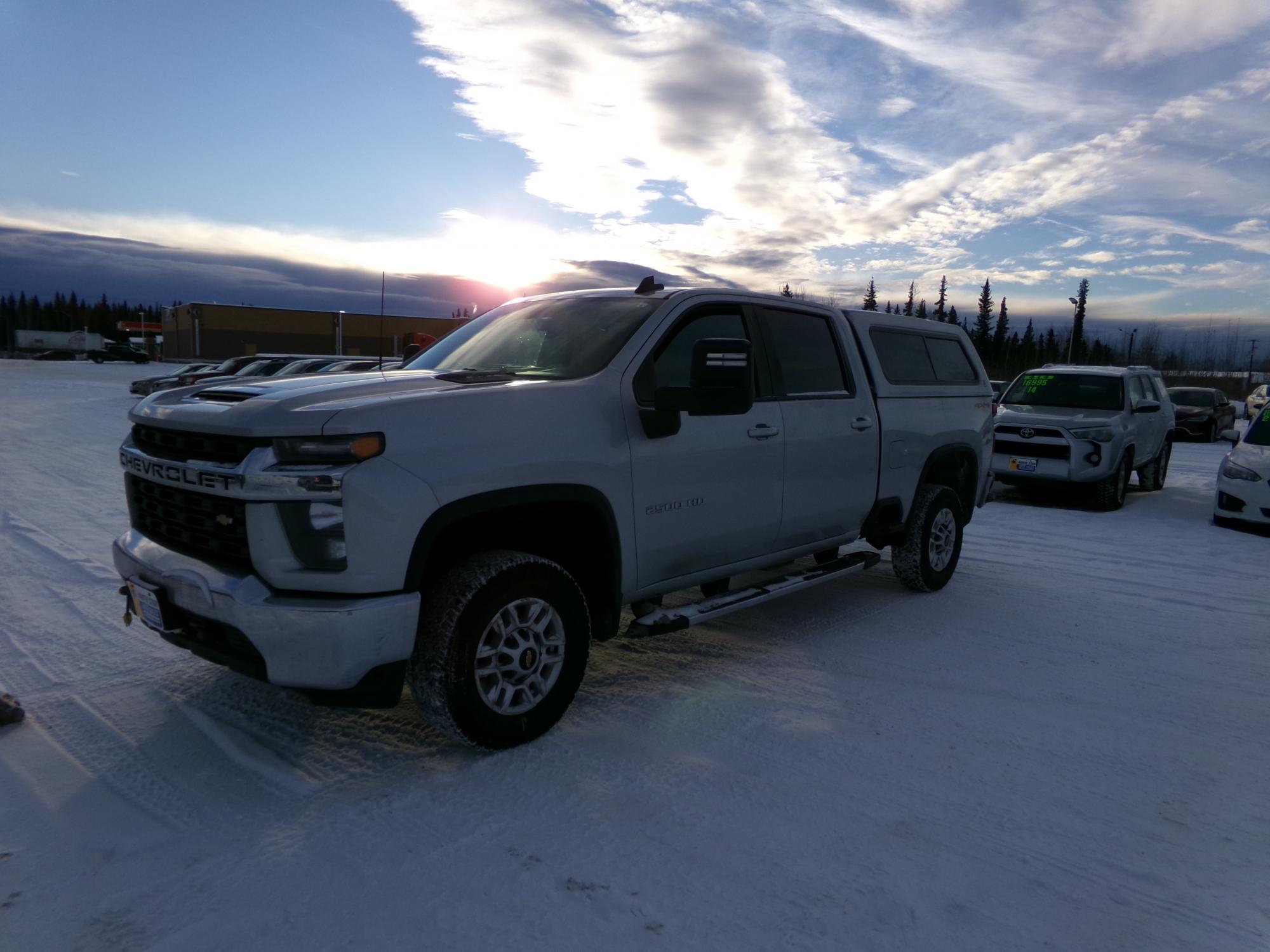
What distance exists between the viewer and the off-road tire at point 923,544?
19.8ft

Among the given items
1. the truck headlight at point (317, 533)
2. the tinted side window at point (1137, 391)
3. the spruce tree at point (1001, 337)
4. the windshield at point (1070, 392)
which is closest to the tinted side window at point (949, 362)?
the truck headlight at point (317, 533)

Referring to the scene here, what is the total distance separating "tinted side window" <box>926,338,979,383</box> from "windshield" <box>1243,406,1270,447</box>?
526 centimetres

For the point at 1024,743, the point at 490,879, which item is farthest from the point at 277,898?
the point at 1024,743

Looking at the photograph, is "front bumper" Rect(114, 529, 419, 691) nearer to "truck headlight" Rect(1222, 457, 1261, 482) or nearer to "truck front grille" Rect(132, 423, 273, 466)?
"truck front grille" Rect(132, 423, 273, 466)

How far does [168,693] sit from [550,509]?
2.07 metres

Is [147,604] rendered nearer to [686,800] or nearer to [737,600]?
[686,800]

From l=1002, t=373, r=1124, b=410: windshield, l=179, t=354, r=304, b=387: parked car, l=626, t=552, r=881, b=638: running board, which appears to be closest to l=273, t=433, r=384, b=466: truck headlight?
l=626, t=552, r=881, b=638: running board

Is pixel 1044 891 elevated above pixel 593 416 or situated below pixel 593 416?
below

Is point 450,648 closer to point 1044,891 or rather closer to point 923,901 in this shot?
point 923,901

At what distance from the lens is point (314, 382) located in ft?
11.7

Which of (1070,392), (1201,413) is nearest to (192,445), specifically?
(1070,392)

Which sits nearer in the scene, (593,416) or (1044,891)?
(1044,891)

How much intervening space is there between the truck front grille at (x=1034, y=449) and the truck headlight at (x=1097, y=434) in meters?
0.21

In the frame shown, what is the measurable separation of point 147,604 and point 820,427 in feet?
11.4
